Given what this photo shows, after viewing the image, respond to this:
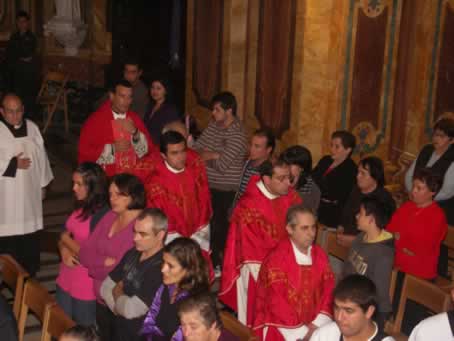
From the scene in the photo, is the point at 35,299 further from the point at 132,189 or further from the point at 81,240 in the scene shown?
the point at 132,189

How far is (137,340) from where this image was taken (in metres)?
3.87

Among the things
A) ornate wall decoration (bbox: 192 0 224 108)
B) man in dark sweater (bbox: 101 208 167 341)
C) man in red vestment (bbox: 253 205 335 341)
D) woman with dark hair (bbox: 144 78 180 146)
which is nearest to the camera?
man in dark sweater (bbox: 101 208 167 341)

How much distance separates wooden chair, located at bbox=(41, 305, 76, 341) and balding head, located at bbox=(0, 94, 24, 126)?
213cm

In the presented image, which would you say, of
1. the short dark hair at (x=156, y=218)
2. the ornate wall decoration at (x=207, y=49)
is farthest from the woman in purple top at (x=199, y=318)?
the ornate wall decoration at (x=207, y=49)

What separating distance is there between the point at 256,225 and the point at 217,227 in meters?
1.58

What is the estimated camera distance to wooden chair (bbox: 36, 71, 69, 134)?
39.0 feet

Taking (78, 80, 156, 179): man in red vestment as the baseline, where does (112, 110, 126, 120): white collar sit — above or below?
above

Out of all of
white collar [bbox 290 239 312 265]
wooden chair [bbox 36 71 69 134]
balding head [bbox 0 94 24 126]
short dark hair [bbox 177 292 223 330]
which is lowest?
wooden chair [bbox 36 71 69 134]

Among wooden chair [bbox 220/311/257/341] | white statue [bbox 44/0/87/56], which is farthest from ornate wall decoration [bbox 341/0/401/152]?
white statue [bbox 44/0/87/56]

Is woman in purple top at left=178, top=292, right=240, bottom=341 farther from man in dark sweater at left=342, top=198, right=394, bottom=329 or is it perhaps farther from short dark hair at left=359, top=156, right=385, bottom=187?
short dark hair at left=359, top=156, right=385, bottom=187

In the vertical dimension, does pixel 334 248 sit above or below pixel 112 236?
below

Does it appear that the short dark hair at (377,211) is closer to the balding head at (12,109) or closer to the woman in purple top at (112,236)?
the woman in purple top at (112,236)

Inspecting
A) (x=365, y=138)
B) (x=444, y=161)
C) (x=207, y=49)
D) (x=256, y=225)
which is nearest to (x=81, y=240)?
(x=256, y=225)

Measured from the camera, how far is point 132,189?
443 centimetres
